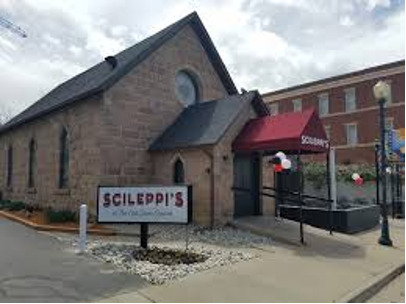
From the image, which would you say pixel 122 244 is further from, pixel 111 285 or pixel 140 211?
pixel 111 285

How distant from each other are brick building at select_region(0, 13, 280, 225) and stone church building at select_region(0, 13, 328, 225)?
35 millimetres

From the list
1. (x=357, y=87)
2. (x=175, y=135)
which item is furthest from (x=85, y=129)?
(x=357, y=87)

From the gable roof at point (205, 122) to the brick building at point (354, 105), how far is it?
2557 cm

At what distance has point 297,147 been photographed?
42.0 feet

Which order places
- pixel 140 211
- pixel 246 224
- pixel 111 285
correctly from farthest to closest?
pixel 246 224 → pixel 140 211 → pixel 111 285

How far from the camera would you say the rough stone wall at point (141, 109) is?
15.2 m

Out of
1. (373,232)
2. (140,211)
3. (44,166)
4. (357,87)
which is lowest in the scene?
(373,232)

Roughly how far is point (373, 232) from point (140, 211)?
30.0ft

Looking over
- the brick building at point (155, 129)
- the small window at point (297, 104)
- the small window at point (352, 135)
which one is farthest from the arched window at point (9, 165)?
the small window at point (352, 135)

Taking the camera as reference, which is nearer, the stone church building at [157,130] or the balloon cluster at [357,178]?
the stone church building at [157,130]

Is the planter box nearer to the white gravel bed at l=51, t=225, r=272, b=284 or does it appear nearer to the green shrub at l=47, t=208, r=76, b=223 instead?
the white gravel bed at l=51, t=225, r=272, b=284

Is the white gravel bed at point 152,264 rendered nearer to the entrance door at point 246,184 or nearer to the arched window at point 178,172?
the arched window at point 178,172

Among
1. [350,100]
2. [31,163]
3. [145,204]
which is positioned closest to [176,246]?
[145,204]

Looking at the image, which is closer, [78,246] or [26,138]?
[78,246]
